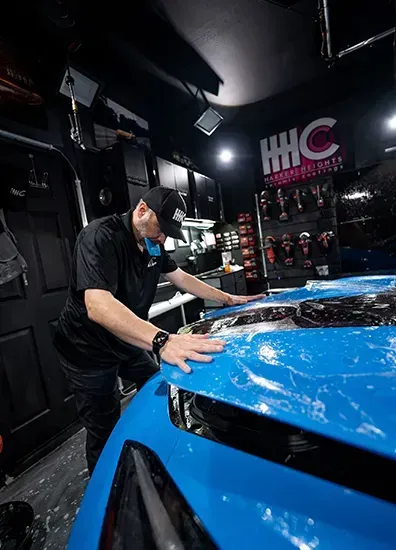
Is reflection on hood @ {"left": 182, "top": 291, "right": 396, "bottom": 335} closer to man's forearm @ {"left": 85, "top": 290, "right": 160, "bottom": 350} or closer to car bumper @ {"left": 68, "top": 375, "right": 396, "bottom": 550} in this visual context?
man's forearm @ {"left": 85, "top": 290, "right": 160, "bottom": 350}

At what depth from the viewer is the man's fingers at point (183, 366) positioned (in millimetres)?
652

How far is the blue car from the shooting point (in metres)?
0.41

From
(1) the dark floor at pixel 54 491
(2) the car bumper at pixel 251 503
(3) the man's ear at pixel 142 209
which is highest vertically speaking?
(3) the man's ear at pixel 142 209

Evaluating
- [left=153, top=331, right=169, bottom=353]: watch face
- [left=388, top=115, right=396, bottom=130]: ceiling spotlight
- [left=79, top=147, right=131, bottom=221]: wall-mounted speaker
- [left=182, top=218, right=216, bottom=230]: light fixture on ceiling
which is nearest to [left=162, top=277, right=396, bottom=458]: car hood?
[left=153, top=331, right=169, bottom=353]: watch face

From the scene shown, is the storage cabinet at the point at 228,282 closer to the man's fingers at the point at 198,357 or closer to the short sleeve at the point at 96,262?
the short sleeve at the point at 96,262

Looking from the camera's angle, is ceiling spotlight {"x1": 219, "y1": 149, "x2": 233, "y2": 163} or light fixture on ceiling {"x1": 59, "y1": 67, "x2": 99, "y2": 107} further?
ceiling spotlight {"x1": 219, "y1": 149, "x2": 233, "y2": 163}

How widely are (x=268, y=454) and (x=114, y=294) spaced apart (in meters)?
0.90

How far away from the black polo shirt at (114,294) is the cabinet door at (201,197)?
9.54ft

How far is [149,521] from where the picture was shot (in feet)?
1.64

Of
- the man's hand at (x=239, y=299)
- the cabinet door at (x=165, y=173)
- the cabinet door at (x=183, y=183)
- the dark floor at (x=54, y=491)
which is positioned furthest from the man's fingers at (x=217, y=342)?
the cabinet door at (x=183, y=183)

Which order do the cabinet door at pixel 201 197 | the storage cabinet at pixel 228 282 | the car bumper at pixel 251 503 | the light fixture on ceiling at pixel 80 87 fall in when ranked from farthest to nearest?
the cabinet door at pixel 201 197
the storage cabinet at pixel 228 282
the light fixture on ceiling at pixel 80 87
the car bumper at pixel 251 503

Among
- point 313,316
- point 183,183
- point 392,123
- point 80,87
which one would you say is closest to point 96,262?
point 313,316

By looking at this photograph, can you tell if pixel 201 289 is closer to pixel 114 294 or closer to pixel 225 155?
pixel 114 294

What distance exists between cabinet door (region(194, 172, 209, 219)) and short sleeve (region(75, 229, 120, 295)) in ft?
10.1
